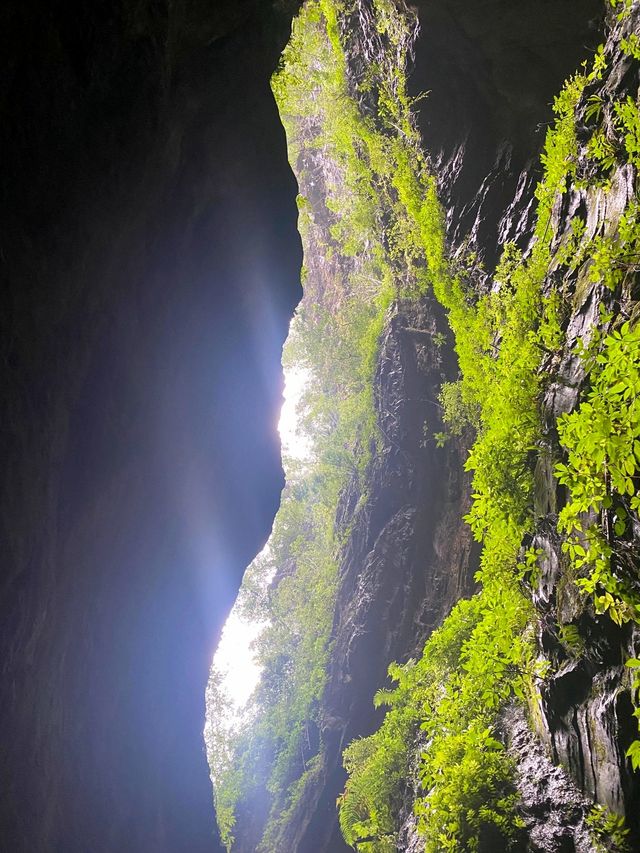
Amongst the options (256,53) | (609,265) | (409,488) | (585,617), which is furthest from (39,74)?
(409,488)

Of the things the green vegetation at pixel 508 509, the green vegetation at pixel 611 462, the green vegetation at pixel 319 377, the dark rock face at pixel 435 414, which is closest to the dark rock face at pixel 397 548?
the dark rock face at pixel 435 414

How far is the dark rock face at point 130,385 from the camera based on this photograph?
3.22 meters

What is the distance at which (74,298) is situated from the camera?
3.76 meters

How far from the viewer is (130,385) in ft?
16.9

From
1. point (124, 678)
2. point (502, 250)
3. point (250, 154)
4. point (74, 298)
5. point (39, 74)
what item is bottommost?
point (124, 678)

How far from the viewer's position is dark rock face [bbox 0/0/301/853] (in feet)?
10.6

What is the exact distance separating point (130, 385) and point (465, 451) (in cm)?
784

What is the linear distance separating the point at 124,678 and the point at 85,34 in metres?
5.26

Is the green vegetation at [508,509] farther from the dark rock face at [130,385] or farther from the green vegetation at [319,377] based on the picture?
the green vegetation at [319,377]

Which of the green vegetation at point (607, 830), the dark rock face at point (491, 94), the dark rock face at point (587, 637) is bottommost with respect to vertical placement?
the green vegetation at point (607, 830)

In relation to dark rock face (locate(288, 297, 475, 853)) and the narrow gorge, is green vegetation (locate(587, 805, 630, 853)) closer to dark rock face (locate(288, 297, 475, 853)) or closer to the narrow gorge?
the narrow gorge

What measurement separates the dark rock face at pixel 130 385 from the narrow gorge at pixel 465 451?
2.26m

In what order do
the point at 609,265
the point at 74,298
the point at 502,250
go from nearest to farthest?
the point at 74,298
the point at 609,265
the point at 502,250

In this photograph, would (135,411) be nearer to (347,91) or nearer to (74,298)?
(74,298)
